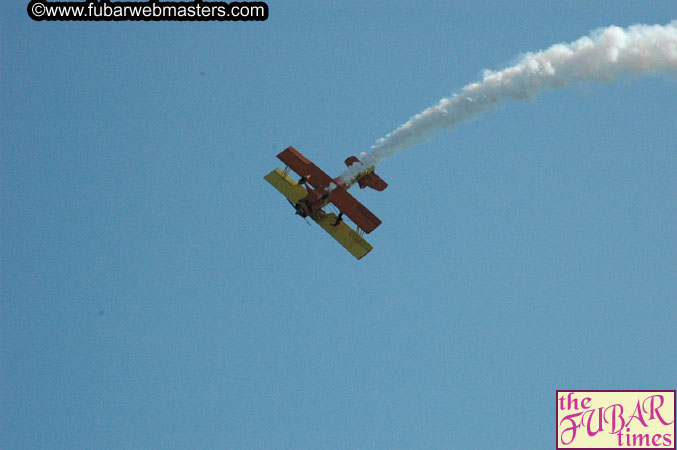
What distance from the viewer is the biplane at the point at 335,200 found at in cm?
4944

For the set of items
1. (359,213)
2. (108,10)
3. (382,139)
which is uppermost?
(108,10)

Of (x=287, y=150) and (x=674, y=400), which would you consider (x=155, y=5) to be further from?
(x=674, y=400)

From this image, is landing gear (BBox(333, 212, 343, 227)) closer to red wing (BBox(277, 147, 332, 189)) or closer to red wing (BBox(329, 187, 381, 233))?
red wing (BBox(329, 187, 381, 233))

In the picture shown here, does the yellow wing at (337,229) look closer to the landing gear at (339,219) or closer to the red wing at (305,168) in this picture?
the landing gear at (339,219)

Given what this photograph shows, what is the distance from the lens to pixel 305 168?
50.9 meters

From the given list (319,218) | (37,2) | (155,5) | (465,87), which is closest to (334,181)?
(319,218)

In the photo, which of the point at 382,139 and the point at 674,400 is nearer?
the point at 674,400

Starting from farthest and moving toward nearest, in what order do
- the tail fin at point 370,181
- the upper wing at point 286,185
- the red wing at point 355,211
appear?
the upper wing at point 286,185, the tail fin at point 370,181, the red wing at point 355,211

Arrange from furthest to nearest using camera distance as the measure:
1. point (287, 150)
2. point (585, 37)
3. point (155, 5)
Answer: point (287, 150), point (155, 5), point (585, 37)

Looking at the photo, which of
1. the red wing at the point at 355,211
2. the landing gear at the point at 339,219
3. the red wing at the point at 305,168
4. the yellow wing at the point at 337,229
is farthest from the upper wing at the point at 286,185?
the red wing at the point at 355,211

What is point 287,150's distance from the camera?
51375 millimetres

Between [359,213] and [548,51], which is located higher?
[548,51]

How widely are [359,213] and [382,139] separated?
3768 millimetres

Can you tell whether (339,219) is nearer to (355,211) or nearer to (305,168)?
(355,211)
